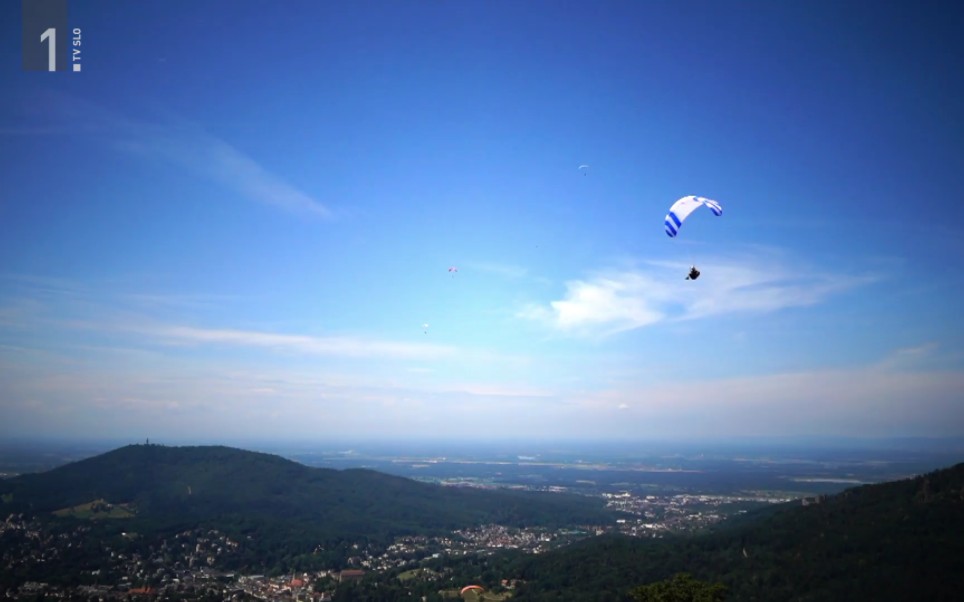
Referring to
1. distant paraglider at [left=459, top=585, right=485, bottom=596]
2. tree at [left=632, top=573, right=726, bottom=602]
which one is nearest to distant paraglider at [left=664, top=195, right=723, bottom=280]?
tree at [left=632, top=573, right=726, bottom=602]

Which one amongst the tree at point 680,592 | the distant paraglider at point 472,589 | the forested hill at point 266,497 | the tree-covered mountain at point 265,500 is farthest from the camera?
the forested hill at point 266,497

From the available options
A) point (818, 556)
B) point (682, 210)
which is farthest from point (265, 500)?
point (682, 210)

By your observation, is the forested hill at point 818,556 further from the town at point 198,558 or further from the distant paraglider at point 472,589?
the town at point 198,558

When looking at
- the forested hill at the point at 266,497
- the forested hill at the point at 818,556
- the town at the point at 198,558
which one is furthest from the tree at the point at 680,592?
the forested hill at the point at 266,497

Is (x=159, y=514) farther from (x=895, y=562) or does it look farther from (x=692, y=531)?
(x=895, y=562)

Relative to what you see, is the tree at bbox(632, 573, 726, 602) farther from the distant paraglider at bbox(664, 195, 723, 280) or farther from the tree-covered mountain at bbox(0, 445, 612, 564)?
the tree-covered mountain at bbox(0, 445, 612, 564)

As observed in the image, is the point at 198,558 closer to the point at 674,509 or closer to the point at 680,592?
the point at 680,592

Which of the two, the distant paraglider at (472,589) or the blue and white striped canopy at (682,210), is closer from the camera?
the blue and white striped canopy at (682,210)
